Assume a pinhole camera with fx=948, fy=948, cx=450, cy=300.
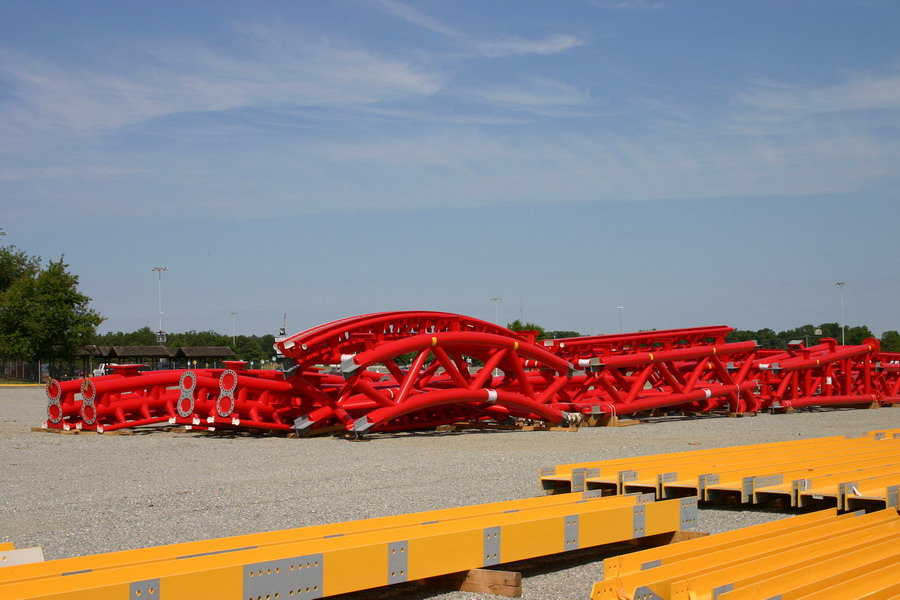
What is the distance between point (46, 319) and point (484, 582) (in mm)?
59263

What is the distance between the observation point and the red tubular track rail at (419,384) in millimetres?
21109

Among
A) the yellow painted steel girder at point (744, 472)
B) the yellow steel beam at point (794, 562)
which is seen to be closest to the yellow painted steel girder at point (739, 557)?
the yellow steel beam at point (794, 562)

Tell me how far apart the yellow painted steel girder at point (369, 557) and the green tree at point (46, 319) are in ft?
190

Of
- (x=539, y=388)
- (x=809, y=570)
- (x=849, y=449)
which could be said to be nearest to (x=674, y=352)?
(x=539, y=388)

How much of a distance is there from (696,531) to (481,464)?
6892mm

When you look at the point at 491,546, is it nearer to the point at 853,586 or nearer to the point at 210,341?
the point at 853,586

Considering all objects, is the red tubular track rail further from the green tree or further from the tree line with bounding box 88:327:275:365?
the tree line with bounding box 88:327:275:365

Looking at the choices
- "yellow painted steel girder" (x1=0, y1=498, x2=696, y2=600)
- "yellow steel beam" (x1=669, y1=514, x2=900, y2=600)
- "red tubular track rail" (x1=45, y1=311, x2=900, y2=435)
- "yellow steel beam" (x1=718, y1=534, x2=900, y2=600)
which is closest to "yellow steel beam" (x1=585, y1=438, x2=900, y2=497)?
"yellow painted steel girder" (x1=0, y1=498, x2=696, y2=600)

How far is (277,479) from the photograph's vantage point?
13.8 meters

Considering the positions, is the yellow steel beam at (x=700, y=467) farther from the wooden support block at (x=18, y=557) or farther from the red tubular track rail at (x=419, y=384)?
Result: the red tubular track rail at (x=419, y=384)

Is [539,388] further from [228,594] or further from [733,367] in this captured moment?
[228,594]

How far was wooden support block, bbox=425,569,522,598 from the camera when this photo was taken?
6.79 metres

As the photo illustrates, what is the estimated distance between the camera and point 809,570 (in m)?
6.02

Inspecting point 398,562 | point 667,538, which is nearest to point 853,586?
point 398,562
